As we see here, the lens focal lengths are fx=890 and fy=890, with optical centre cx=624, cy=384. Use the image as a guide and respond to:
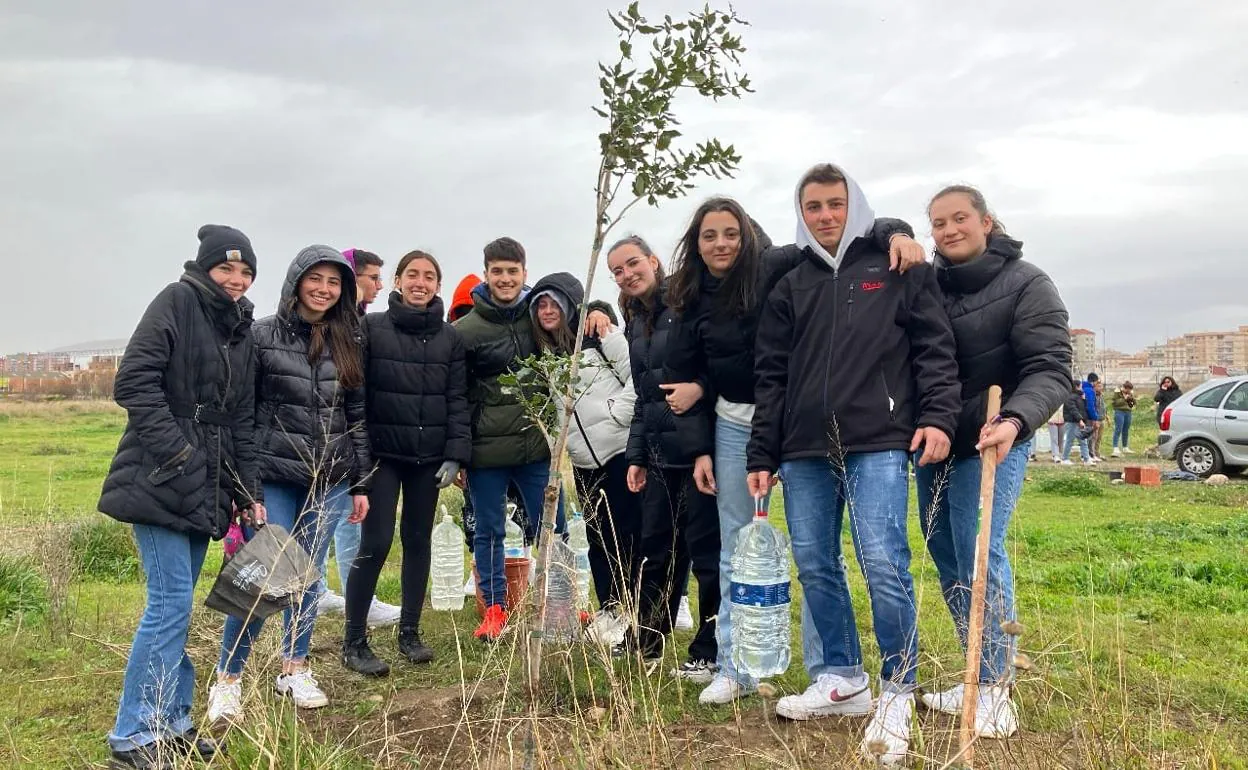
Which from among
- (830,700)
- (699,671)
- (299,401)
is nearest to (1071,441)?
(699,671)

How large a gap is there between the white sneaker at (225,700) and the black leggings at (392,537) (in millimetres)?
858

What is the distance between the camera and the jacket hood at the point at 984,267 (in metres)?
3.63

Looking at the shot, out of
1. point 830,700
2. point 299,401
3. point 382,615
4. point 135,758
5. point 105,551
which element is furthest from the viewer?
point 105,551

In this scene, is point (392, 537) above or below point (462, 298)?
below

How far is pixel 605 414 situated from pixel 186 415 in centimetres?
232

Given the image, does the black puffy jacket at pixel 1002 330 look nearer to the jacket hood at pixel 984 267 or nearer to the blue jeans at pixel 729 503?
the jacket hood at pixel 984 267

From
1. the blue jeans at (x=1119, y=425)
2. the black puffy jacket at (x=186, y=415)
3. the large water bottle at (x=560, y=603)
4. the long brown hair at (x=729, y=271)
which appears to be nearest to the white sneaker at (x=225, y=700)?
the black puffy jacket at (x=186, y=415)

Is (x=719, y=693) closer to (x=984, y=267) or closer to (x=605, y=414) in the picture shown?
(x=605, y=414)

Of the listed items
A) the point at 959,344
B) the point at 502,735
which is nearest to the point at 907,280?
the point at 959,344

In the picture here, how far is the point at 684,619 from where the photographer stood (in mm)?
5617

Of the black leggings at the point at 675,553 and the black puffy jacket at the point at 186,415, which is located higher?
the black puffy jacket at the point at 186,415

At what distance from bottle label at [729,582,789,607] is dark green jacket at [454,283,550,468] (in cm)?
156

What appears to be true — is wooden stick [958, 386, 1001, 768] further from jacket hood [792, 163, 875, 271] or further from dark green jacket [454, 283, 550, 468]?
dark green jacket [454, 283, 550, 468]

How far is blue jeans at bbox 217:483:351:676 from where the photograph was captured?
3967 mm
